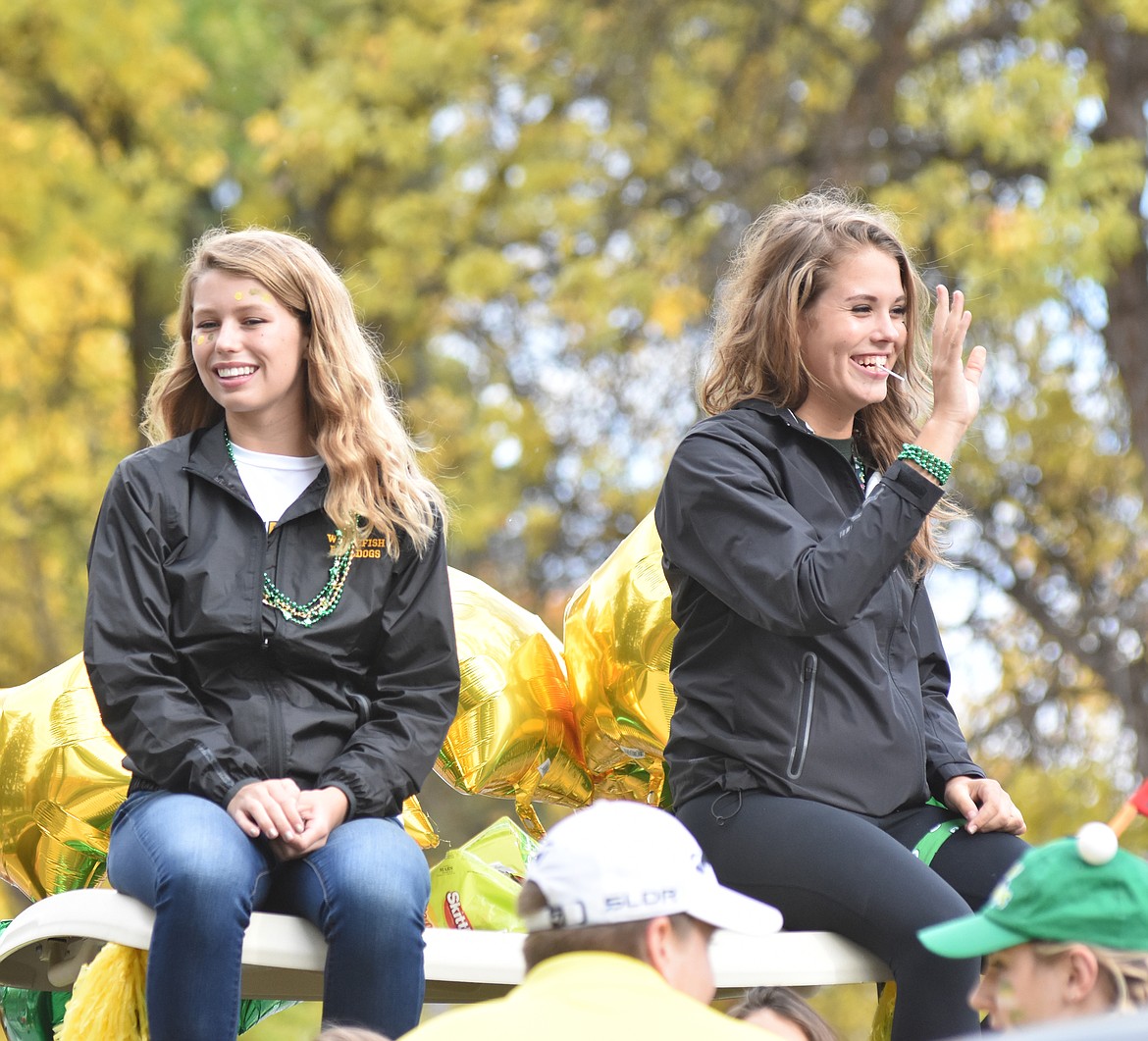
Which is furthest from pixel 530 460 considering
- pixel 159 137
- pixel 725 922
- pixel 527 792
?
pixel 725 922

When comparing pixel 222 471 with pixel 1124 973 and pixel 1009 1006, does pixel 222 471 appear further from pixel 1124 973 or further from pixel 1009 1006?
pixel 1124 973

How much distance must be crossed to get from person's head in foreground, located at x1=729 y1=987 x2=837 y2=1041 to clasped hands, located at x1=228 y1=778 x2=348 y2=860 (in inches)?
28.7

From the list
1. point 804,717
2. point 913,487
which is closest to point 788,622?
point 804,717

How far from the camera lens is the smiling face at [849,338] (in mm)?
3211

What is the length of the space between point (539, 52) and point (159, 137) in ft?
7.63

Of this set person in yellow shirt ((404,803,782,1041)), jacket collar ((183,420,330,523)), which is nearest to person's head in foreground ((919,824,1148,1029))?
person in yellow shirt ((404,803,782,1041))

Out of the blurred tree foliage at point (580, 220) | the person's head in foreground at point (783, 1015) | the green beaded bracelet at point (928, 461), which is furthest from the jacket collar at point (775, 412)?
the blurred tree foliage at point (580, 220)

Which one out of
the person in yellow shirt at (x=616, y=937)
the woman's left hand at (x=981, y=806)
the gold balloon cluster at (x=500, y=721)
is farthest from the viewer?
the gold balloon cluster at (x=500, y=721)

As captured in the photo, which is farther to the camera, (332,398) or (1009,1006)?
(332,398)

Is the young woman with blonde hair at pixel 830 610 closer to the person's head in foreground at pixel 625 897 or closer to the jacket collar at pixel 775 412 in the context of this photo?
the jacket collar at pixel 775 412

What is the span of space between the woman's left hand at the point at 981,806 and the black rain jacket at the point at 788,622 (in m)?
0.05

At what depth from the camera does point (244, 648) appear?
3.08m

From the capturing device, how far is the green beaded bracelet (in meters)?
2.92

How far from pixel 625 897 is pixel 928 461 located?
115 cm
